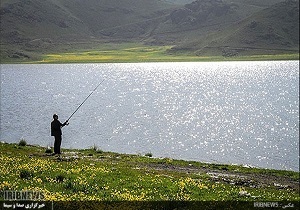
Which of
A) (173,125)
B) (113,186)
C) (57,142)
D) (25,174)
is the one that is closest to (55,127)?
(57,142)

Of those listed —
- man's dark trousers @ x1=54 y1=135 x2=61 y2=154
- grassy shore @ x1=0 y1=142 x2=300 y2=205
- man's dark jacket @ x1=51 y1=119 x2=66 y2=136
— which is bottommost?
grassy shore @ x1=0 y1=142 x2=300 y2=205

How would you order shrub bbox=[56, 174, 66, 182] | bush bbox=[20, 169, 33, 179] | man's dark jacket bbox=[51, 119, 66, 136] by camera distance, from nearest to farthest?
1. bush bbox=[20, 169, 33, 179]
2. shrub bbox=[56, 174, 66, 182]
3. man's dark jacket bbox=[51, 119, 66, 136]

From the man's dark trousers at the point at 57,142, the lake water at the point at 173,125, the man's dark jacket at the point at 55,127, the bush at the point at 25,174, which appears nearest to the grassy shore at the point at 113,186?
the bush at the point at 25,174

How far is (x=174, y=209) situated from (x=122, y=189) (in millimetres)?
3721

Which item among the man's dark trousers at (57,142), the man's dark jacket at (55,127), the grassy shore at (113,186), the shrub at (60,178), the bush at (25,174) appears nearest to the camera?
the grassy shore at (113,186)

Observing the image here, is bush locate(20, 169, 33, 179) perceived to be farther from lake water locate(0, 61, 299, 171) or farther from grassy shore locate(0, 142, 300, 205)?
lake water locate(0, 61, 299, 171)

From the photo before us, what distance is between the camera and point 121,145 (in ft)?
212

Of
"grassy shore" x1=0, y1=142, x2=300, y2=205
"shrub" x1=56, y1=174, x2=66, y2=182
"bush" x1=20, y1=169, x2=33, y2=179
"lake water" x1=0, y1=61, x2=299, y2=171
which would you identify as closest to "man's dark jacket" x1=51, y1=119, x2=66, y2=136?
"grassy shore" x1=0, y1=142, x2=300, y2=205

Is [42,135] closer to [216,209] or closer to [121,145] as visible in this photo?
[121,145]

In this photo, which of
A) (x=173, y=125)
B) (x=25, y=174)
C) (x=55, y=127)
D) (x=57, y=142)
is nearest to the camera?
(x=25, y=174)

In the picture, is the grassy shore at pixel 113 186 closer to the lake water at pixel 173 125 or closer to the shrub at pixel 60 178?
the shrub at pixel 60 178

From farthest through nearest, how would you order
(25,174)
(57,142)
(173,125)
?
(173,125) < (57,142) < (25,174)

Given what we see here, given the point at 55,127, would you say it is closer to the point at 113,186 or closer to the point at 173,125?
the point at 113,186

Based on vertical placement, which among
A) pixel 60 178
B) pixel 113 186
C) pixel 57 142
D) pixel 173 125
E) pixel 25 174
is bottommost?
pixel 113 186
